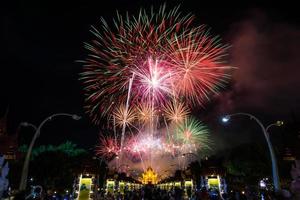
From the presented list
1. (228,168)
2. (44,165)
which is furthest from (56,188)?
(228,168)

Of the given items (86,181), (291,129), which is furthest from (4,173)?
(291,129)

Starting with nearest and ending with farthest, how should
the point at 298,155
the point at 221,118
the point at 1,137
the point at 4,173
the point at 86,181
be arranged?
the point at 4,173 < the point at 221,118 < the point at 86,181 < the point at 298,155 < the point at 1,137

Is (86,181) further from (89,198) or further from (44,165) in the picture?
(44,165)

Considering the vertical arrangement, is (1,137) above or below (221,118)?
above

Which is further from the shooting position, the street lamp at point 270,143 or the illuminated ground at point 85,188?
the illuminated ground at point 85,188

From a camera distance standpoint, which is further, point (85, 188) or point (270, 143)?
point (85, 188)

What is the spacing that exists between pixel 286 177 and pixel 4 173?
4793cm

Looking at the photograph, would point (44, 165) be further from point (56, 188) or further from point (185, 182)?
point (185, 182)

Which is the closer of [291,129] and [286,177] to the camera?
[286,177]

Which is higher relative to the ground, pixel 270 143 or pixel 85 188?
pixel 270 143

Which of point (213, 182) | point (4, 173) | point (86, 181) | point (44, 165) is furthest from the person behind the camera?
point (44, 165)

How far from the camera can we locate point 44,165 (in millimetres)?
55031

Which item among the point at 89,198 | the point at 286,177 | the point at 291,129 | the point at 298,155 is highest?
the point at 291,129

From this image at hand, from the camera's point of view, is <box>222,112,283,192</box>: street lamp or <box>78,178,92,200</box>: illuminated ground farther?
<box>78,178,92,200</box>: illuminated ground
